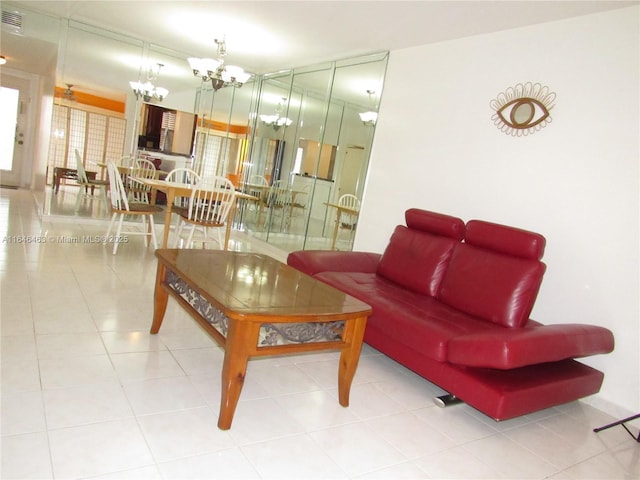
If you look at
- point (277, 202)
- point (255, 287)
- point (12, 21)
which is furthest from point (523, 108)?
point (12, 21)

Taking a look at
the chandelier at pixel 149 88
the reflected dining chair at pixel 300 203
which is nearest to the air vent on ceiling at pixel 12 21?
the chandelier at pixel 149 88

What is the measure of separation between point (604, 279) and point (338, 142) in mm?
3041

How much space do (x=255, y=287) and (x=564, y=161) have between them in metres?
2.18

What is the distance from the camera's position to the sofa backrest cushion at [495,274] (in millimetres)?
2490

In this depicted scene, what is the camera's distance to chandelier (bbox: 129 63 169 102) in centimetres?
566

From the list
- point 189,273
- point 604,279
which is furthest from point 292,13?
point 604,279

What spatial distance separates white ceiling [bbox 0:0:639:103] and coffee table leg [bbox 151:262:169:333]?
93.7 inches

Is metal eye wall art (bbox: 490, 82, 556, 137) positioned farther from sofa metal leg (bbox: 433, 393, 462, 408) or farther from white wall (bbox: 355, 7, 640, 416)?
sofa metal leg (bbox: 433, 393, 462, 408)

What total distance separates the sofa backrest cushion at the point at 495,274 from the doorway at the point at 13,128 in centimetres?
842

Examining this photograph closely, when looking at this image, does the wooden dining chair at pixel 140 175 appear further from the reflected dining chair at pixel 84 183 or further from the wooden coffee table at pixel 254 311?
the wooden coffee table at pixel 254 311

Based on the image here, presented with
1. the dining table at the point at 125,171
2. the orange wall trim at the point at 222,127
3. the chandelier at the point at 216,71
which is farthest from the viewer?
the orange wall trim at the point at 222,127

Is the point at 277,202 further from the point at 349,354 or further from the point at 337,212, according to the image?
the point at 349,354

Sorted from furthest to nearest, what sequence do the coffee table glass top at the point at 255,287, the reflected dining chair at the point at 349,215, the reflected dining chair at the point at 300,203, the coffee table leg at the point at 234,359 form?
1. the reflected dining chair at the point at 300,203
2. the reflected dining chair at the point at 349,215
3. the coffee table glass top at the point at 255,287
4. the coffee table leg at the point at 234,359

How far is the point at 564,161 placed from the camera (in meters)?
2.79
